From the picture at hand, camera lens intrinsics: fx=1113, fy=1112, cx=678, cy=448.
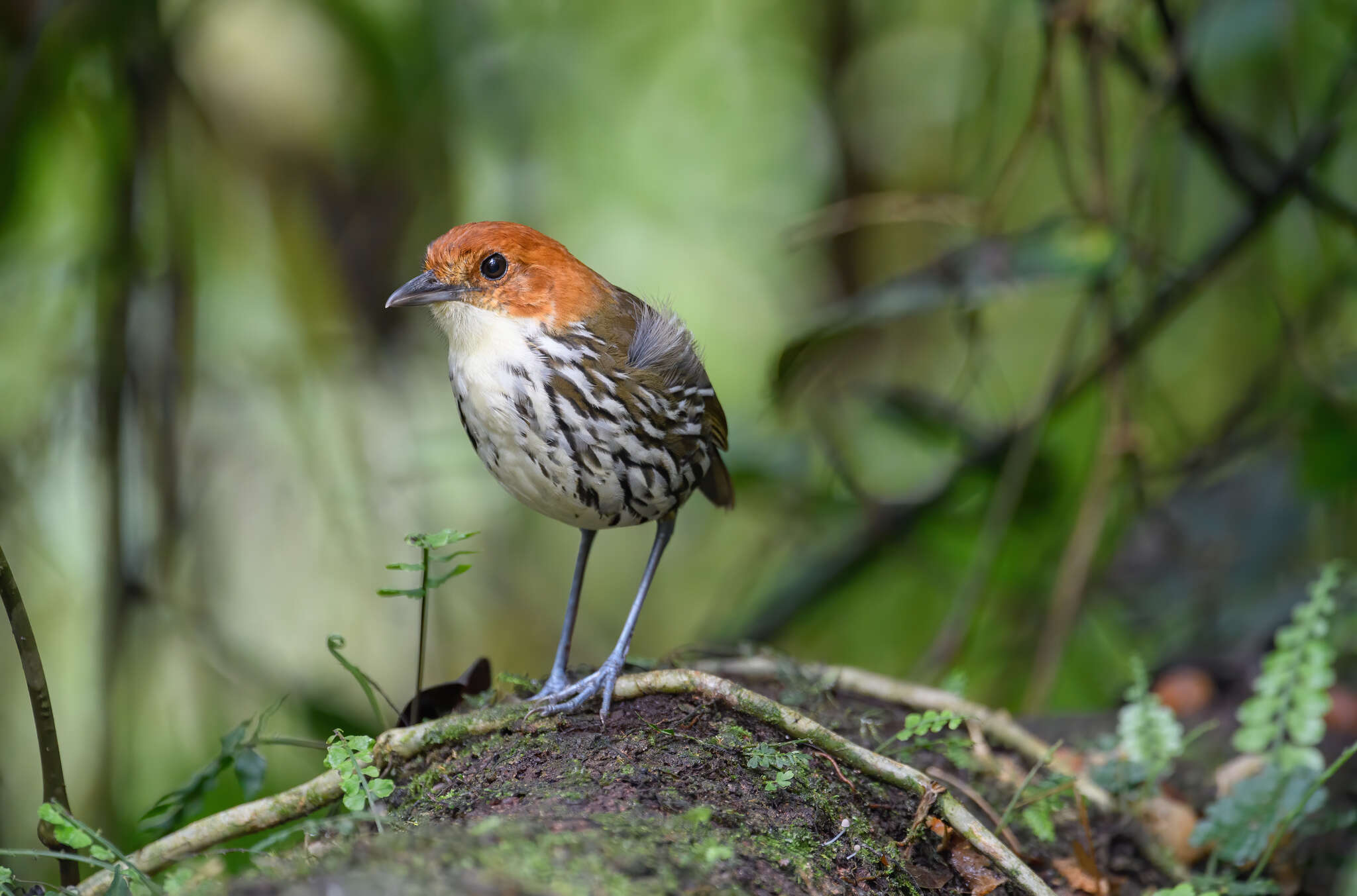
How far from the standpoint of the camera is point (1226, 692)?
164 inches

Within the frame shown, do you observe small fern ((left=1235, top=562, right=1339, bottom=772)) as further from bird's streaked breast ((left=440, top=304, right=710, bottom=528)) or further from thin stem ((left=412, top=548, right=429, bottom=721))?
thin stem ((left=412, top=548, right=429, bottom=721))

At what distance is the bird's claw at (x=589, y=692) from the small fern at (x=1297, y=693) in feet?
5.49

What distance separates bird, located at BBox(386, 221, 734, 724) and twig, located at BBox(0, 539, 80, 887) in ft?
3.21

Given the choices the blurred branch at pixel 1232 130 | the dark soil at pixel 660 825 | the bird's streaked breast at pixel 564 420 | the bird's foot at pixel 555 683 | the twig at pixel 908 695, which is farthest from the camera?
the blurred branch at pixel 1232 130

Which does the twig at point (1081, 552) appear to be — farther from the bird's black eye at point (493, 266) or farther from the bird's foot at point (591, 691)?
the bird's black eye at point (493, 266)

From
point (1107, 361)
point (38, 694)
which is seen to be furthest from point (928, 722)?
point (1107, 361)

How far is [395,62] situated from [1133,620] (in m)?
4.52

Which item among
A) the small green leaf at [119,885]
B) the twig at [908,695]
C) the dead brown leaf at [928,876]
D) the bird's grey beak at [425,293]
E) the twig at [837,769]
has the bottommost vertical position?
the small green leaf at [119,885]

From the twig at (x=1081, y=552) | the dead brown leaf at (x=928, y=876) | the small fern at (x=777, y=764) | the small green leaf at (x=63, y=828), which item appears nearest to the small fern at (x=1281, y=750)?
the dead brown leaf at (x=928, y=876)

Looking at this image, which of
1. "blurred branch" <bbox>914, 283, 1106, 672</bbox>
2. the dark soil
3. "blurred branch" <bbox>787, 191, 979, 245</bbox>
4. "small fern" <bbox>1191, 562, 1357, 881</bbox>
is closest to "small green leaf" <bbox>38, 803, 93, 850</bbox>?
the dark soil

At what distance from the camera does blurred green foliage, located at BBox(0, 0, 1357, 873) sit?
14.4 feet

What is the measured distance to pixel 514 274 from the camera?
2951 mm

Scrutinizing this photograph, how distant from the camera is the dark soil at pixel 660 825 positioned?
61.4 inches

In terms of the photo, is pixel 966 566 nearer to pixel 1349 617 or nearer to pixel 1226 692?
pixel 1226 692
